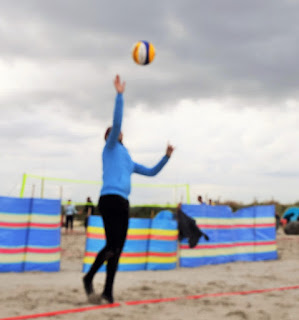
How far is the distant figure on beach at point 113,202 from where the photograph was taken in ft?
14.2

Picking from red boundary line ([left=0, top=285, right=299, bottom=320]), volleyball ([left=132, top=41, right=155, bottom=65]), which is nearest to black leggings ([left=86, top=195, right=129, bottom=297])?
red boundary line ([left=0, top=285, right=299, bottom=320])

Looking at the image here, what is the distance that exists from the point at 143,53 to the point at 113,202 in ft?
6.45

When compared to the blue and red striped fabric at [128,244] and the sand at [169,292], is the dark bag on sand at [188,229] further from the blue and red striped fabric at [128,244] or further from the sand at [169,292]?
the blue and red striped fabric at [128,244]

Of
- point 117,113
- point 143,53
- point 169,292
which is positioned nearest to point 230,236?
point 169,292

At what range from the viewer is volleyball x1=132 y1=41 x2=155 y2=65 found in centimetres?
529

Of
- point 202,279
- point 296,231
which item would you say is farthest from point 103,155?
point 296,231

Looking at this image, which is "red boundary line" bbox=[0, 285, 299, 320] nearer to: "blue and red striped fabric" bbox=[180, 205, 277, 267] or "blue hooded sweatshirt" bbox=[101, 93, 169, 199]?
"blue hooded sweatshirt" bbox=[101, 93, 169, 199]

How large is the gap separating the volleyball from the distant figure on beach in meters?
1.02

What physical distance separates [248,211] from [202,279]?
3718 mm

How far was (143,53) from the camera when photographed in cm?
529

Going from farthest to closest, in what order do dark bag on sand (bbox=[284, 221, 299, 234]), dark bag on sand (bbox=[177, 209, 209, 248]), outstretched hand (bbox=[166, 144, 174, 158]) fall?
1. dark bag on sand (bbox=[284, 221, 299, 234])
2. dark bag on sand (bbox=[177, 209, 209, 248])
3. outstretched hand (bbox=[166, 144, 174, 158])

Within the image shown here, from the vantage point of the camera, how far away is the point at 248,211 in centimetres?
1014

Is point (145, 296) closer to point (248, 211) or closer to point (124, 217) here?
point (124, 217)

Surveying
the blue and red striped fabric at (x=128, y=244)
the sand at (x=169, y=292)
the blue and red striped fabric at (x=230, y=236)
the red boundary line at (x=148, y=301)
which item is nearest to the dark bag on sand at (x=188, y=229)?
the blue and red striped fabric at (x=230, y=236)
